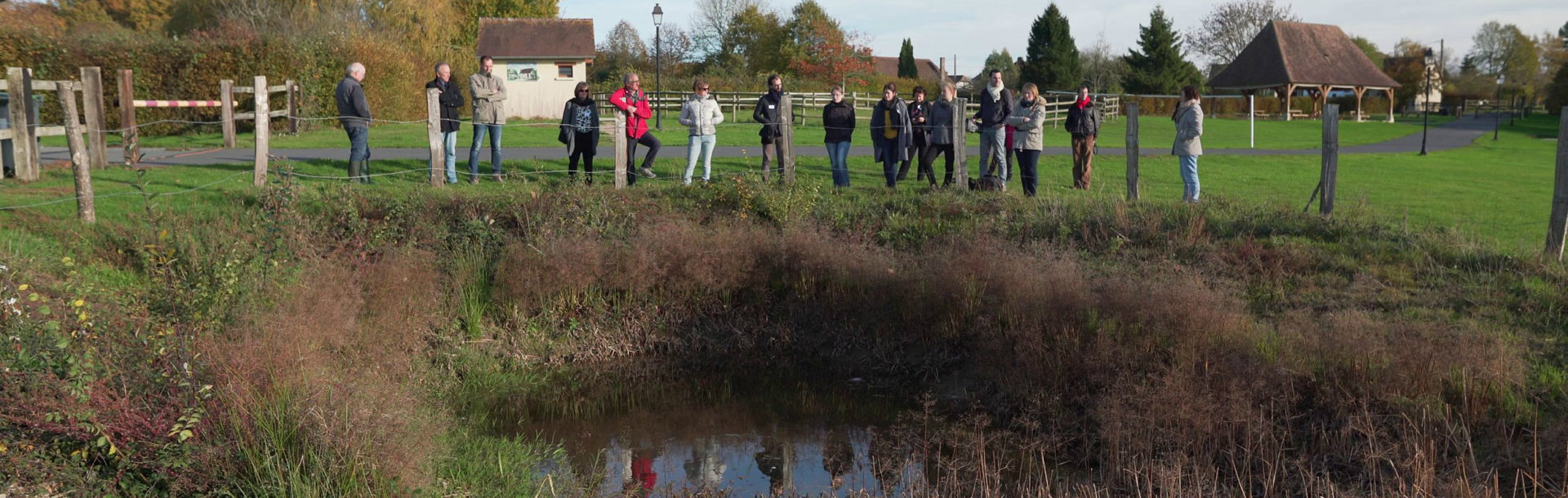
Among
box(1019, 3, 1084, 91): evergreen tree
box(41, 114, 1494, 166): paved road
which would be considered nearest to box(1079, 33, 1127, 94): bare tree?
box(1019, 3, 1084, 91): evergreen tree

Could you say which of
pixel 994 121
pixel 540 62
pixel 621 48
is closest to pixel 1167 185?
pixel 994 121

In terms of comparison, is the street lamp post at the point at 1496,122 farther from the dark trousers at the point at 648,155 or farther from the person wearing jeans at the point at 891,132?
the dark trousers at the point at 648,155

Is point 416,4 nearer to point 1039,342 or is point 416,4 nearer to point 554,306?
point 554,306

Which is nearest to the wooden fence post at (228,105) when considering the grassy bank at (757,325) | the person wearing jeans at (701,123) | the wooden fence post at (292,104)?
the wooden fence post at (292,104)

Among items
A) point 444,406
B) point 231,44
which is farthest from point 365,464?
point 231,44

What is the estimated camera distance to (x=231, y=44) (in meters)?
24.1

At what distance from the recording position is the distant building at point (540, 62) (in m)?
39.1

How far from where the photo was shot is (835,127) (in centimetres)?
1391

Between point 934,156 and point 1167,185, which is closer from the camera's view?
point 934,156

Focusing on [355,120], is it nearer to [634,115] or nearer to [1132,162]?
[634,115]

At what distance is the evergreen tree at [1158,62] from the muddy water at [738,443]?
45548 mm

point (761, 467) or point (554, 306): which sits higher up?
point (554, 306)

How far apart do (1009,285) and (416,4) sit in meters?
30.1

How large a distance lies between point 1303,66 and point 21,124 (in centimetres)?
5039
